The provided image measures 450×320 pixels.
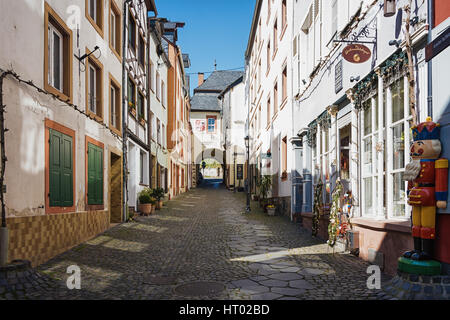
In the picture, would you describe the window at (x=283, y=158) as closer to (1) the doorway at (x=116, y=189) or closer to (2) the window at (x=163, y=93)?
(1) the doorway at (x=116, y=189)

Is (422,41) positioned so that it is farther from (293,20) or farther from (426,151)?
(293,20)

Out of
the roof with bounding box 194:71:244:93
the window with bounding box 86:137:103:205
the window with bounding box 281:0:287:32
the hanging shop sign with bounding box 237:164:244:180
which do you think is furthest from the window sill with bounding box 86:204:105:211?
the roof with bounding box 194:71:244:93

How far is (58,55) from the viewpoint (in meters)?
8.38

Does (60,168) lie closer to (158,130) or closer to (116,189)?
(116,189)

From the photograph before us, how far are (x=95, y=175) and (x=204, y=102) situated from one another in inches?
1431

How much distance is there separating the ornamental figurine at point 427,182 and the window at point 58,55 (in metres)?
6.15

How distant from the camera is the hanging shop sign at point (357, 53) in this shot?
648 centimetres

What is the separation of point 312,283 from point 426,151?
223 centimetres

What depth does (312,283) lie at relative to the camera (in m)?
5.37

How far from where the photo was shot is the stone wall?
5.93 m

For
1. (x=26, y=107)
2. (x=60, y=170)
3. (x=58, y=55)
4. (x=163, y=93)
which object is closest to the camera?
(x=26, y=107)

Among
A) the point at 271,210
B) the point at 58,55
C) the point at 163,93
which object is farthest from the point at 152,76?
the point at 58,55
